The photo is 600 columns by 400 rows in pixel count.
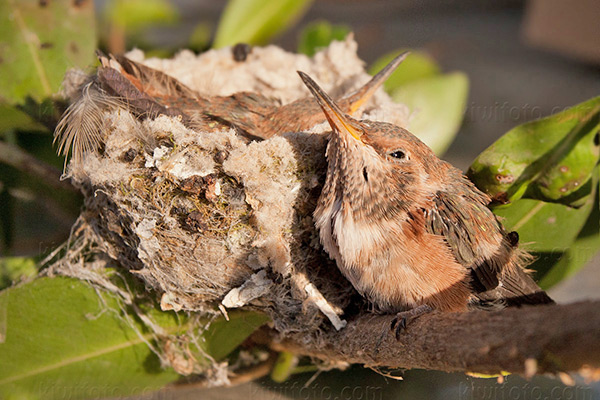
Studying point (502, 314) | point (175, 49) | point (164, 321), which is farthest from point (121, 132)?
point (175, 49)

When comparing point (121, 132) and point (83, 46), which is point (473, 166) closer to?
point (121, 132)

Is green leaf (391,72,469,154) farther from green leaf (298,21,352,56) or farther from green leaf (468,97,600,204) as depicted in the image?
green leaf (468,97,600,204)

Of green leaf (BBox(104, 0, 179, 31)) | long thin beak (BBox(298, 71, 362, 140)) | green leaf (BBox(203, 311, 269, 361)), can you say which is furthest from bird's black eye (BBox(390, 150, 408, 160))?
green leaf (BBox(104, 0, 179, 31))

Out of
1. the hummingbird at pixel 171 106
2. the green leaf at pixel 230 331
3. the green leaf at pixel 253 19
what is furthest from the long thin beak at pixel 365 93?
the green leaf at pixel 253 19

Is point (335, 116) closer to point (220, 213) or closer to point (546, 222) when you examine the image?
point (220, 213)

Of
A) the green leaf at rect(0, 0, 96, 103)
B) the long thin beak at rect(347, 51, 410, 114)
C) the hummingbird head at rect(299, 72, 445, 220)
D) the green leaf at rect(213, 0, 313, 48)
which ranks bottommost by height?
the hummingbird head at rect(299, 72, 445, 220)

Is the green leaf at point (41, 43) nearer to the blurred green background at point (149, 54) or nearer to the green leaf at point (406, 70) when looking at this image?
the blurred green background at point (149, 54)

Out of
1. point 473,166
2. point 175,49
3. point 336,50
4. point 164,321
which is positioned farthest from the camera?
point 175,49
